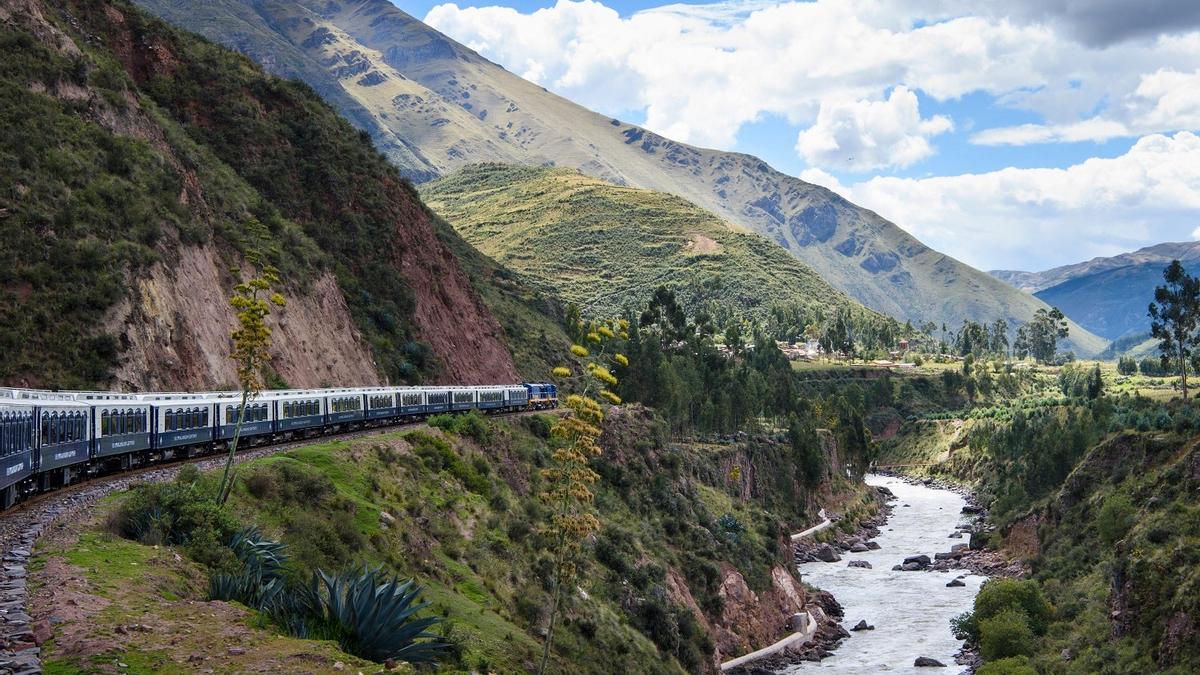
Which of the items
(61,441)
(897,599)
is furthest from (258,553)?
(897,599)

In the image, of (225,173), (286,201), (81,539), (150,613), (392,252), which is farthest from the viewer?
(392,252)

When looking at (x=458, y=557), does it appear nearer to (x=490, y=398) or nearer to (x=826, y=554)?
(x=490, y=398)

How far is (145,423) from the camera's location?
115 ft

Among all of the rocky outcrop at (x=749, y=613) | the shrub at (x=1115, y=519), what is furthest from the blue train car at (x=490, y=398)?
the shrub at (x=1115, y=519)

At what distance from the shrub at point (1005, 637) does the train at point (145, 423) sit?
115 ft

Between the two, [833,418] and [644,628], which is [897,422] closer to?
[833,418]

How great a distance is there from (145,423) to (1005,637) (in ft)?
150

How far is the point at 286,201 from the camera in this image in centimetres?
7762

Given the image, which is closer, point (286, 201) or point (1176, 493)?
point (1176, 493)

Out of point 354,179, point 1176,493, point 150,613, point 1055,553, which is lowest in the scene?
point 1055,553

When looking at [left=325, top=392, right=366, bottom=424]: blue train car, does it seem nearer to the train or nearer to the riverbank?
the train

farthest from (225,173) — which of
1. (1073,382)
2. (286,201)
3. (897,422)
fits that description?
(1073,382)

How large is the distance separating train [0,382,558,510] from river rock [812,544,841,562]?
4793 cm

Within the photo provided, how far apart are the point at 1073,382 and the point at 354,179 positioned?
509ft
